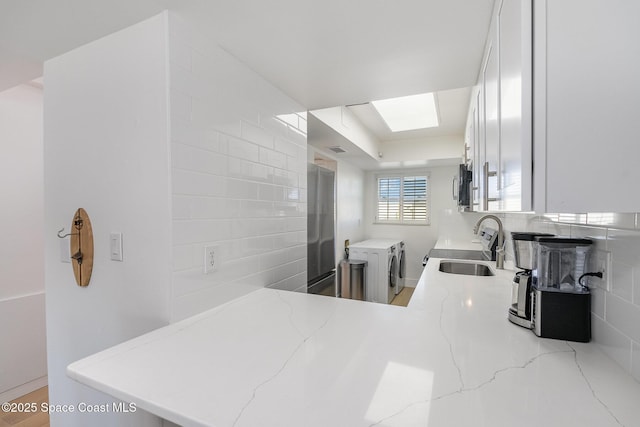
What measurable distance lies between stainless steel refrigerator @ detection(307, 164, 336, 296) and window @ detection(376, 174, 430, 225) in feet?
9.19

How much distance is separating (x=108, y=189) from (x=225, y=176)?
0.50 m

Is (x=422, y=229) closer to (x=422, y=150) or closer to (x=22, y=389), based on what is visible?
(x=422, y=150)

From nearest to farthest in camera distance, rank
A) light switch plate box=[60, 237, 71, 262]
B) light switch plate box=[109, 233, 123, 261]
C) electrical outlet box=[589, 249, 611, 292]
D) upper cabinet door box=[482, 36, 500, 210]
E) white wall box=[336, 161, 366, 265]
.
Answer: electrical outlet box=[589, 249, 611, 292] → upper cabinet door box=[482, 36, 500, 210] → light switch plate box=[109, 233, 123, 261] → light switch plate box=[60, 237, 71, 262] → white wall box=[336, 161, 366, 265]

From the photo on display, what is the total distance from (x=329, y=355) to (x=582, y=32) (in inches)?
39.2

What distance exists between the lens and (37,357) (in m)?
2.28

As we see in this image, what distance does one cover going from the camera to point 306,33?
1272 mm

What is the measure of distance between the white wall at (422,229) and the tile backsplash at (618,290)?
417 centimetres

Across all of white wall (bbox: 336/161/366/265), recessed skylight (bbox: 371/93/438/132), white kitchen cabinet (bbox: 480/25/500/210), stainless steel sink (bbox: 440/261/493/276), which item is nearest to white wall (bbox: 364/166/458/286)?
white wall (bbox: 336/161/366/265)

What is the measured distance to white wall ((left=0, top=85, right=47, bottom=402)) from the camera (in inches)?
84.9

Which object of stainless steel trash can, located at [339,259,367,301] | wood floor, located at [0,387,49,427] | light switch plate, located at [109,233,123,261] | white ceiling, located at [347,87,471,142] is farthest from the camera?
stainless steel trash can, located at [339,259,367,301]

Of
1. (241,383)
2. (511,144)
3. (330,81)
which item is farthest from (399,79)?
(241,383)

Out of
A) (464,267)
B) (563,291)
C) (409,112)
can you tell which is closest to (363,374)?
(563,291)

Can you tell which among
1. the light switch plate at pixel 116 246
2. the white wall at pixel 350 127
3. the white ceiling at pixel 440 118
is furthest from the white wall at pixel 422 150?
the light switch plate at pixel 116 246

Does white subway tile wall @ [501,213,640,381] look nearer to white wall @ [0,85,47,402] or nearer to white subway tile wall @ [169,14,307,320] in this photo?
white subway tile wall @ [169,14,307,320]
